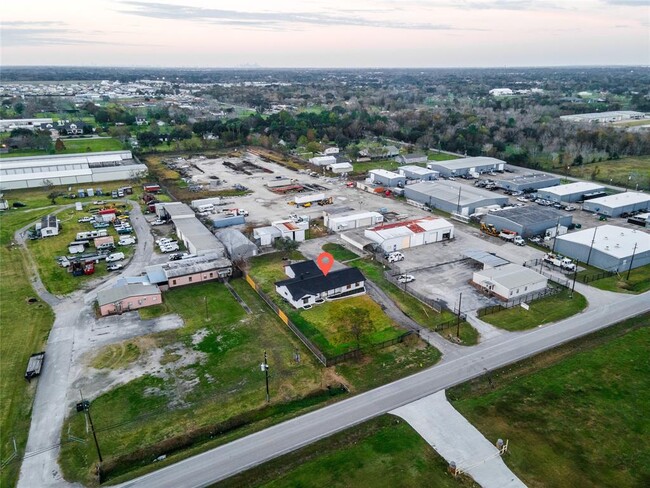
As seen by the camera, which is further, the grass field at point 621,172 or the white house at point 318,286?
the grass field at point 621,172

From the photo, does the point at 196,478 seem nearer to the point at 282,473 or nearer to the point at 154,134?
the point at 282,473

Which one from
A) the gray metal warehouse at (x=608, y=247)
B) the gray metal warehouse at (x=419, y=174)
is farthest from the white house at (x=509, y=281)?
the gray metal warehouse at (x=419, y=174)

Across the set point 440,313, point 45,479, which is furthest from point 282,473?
point 440,313

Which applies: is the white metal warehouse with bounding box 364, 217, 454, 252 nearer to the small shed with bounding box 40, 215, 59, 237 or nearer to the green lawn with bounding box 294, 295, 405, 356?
the green lawn with bounding box 294, 295, 405, 356

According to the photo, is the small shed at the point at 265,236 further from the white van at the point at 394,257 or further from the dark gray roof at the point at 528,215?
the dark gray roof at the point at 528,215

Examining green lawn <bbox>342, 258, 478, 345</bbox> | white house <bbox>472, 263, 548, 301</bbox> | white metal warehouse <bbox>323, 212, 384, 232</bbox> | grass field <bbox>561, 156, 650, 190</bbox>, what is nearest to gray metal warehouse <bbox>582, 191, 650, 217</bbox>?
grass field <bbox>561, 156, 650, 190</bbox>

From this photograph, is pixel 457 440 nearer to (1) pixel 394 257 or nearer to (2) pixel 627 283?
(1) pixel 394 257
